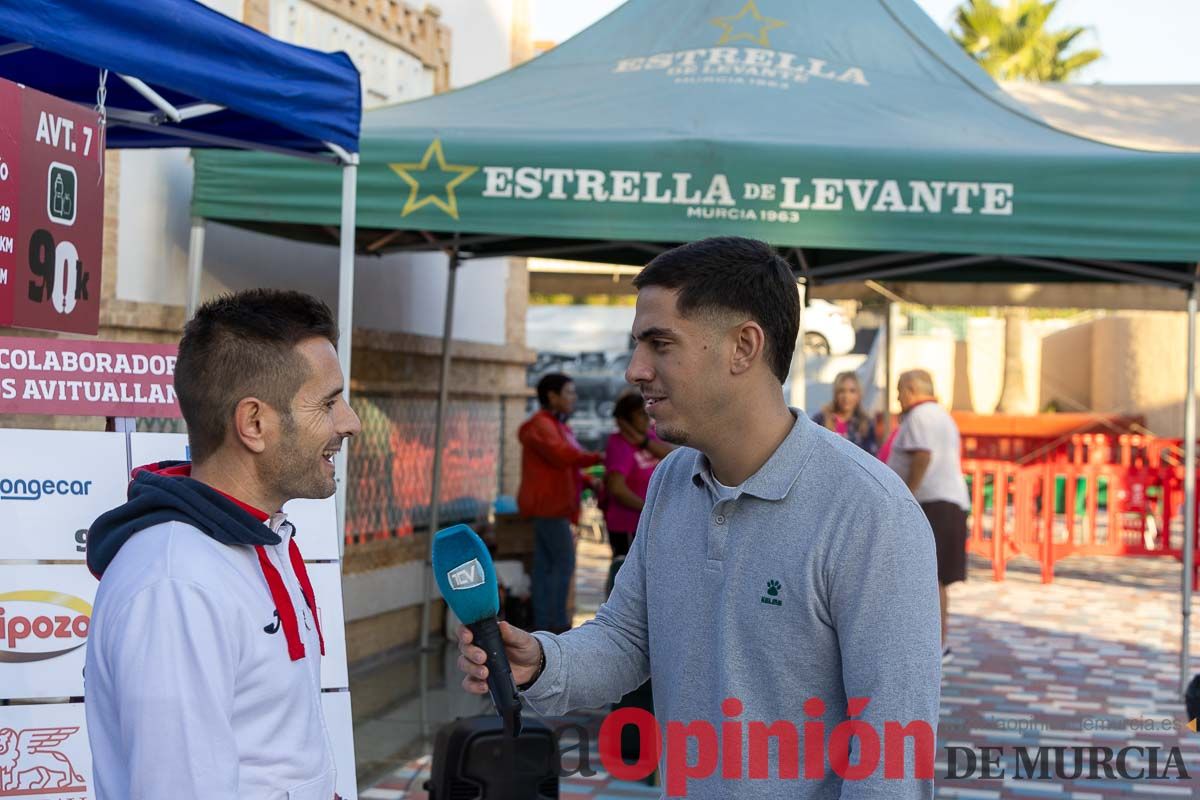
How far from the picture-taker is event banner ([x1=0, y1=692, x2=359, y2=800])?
3.96 metres

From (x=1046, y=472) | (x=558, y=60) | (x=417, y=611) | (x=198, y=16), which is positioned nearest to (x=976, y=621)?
(x=1046, y=472)

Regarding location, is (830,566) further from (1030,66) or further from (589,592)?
(1030,66)

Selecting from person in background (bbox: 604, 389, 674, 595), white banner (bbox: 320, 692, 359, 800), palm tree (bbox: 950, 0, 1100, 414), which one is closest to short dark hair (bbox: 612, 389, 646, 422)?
person in background (bbox: 604, 389, 674, 595)

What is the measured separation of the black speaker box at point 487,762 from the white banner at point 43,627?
1116mm

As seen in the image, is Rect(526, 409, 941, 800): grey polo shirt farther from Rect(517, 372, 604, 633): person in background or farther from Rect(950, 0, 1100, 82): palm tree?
Rect(950, 0, 1100, 82): palm tree

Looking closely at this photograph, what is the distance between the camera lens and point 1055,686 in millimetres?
9188

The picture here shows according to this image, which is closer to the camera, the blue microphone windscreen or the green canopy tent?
the blue microphone windscreen

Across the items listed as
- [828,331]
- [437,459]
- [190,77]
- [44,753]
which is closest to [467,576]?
[44,753]

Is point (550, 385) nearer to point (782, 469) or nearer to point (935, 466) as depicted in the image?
point (935, 466)

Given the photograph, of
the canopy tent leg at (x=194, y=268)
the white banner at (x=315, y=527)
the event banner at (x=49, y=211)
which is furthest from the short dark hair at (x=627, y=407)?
the event banner at (x=49, y=211)

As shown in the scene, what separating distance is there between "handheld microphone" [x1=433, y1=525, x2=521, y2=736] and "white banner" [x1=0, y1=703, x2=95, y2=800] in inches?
82.4

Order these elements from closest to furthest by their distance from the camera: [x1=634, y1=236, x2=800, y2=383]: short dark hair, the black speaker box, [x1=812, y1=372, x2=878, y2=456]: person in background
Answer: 1. [x1=634, y1=236, x2=800, y2=383]: short dark hair
2. the black speaker box
3. [x1=812, y1=372, x2=878, y2=456]: person in background

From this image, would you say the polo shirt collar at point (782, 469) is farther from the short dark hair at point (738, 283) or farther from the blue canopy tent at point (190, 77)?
the blue canopy tent at point (190, 77)

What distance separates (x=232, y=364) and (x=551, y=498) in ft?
24.2
